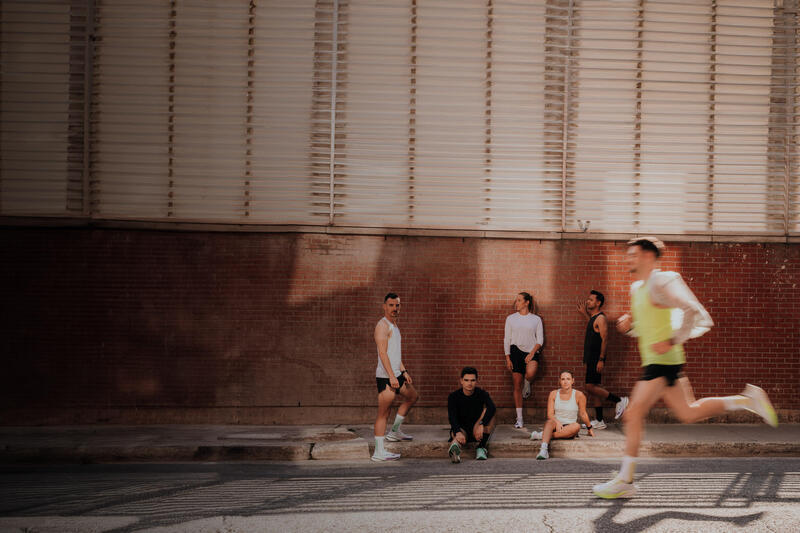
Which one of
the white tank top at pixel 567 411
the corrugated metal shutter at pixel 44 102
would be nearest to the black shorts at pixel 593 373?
the white tank top at pixel 567 411

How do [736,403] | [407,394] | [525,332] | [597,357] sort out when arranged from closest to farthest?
[736,403], [407,394], [597,357], [525,332]

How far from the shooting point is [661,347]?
571 cm

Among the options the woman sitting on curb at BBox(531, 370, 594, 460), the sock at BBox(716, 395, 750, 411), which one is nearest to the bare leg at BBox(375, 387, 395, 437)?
the woman sitting on curb at BBox(531, 370, 594, 460)

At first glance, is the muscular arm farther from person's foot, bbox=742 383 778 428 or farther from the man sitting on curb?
the man sitting on curb

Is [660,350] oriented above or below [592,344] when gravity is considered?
above

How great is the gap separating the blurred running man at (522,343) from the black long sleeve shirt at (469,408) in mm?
1797

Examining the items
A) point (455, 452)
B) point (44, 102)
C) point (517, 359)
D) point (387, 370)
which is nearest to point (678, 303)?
point (455, 452)

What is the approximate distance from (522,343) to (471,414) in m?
2.11

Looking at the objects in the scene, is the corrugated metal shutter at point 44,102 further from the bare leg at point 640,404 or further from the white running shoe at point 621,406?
the bare leg at point 640,404

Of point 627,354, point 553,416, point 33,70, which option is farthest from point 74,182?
point 627,354

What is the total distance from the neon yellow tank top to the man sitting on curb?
3026 millimetres

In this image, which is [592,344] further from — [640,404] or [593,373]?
[640,404]

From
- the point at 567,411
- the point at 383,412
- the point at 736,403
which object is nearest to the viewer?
the point at 736,403

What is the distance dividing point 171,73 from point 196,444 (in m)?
5.79
